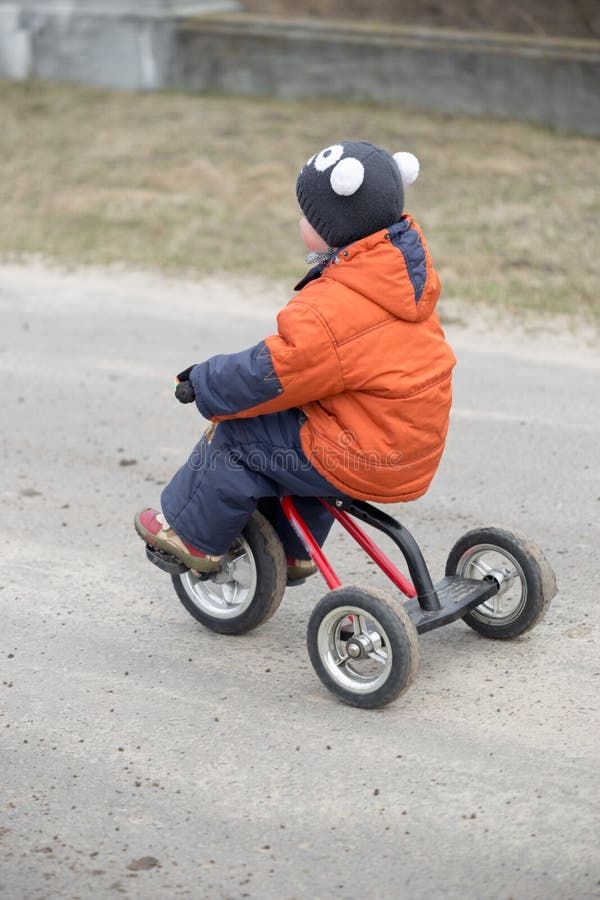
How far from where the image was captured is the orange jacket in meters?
3.64

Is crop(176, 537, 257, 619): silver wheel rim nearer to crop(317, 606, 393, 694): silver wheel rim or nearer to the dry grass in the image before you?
crop(317, 606, 393, 694): silver wheel rim

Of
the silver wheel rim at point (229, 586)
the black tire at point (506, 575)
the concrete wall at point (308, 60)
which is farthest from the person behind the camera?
the concrete wall at point (308, 60)

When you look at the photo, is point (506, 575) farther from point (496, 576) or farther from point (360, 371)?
point (360, 371)

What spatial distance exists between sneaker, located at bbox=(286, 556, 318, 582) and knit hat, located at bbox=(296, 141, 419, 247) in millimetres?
1083

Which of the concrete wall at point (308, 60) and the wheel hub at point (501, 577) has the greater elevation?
the concrete wall at point (308, 60)

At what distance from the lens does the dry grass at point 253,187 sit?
8320mm

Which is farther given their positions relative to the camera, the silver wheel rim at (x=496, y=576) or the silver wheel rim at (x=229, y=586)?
the silver wheel rim at (x=229, y=586)

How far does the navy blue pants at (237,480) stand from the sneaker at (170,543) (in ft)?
0.10

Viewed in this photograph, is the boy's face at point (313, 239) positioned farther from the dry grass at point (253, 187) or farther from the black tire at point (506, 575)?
the dry grass at point (253, 187)

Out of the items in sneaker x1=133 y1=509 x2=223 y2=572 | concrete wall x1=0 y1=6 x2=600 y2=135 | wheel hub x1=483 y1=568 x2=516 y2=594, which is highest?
concrete wall x1=0 y1=6 x2=600 y2=135

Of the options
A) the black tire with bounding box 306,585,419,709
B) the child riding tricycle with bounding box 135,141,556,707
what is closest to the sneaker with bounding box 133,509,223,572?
the child riding tricycle with bounding box 135,141,556,707

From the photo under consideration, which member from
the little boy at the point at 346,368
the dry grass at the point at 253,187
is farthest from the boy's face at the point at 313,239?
the dry grass at the point at 253,187

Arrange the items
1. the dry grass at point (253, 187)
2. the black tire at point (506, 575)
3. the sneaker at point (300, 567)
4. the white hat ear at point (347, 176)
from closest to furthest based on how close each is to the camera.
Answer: the white hat ear at point (347, 176) < the black tire at point (506, 575) < the sneaker at point (300, 567) < the dry grass at point (253, 187)

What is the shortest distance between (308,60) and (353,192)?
8.75 m
